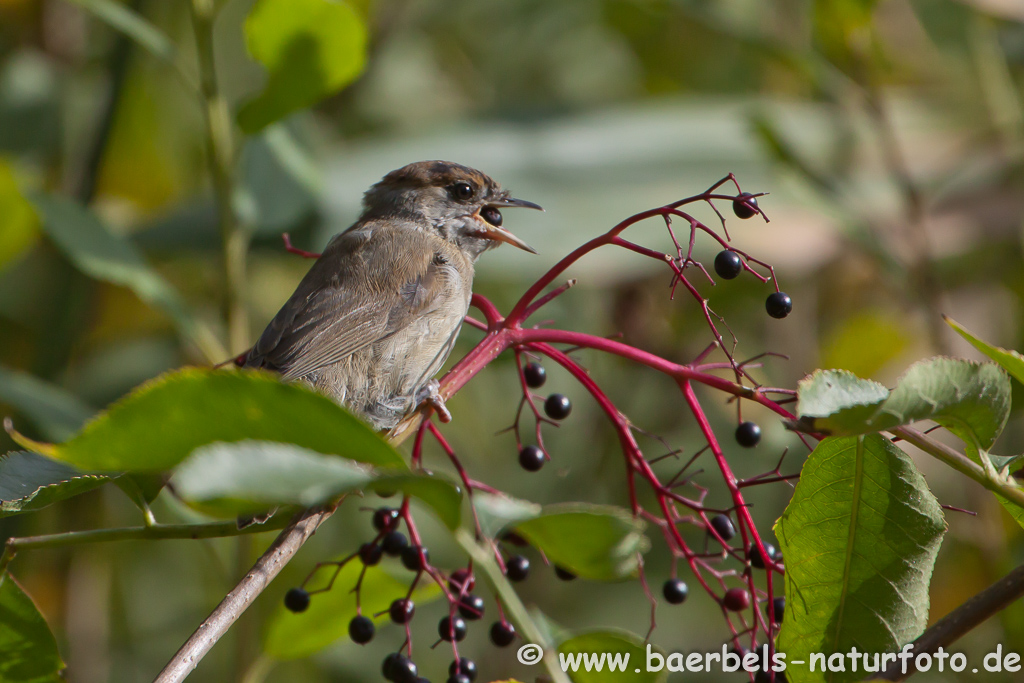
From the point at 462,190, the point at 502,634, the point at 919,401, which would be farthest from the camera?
the point at 462,190

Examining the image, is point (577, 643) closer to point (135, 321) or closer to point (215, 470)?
point (215, 470)

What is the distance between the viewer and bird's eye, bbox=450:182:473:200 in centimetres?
397

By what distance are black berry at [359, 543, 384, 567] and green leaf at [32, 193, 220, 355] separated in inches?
54.9

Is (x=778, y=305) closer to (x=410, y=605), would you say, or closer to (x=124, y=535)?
(x=410, y=605)

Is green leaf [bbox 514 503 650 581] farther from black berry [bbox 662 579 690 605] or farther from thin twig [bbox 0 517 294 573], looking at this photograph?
→ black berry [bbox 662 579 690 605]

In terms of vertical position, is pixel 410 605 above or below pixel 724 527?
below

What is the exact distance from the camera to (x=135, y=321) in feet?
16.8

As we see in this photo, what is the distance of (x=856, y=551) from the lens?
1.73m

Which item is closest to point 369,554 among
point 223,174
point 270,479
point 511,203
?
point 270,479

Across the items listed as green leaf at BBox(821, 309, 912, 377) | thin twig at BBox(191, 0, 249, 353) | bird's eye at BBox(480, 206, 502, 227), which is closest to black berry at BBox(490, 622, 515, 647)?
thin twig at BBox(191, 0, 249, 353)

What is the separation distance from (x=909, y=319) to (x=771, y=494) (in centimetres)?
120

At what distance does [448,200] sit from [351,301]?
85 cm

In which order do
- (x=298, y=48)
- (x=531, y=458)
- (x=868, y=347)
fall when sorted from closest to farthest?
(x=531, y=458)
(x=298, y=48)
(x=868, y=347)

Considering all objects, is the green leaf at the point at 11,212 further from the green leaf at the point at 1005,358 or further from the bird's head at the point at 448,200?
the green leaf at the point at 1005,358
